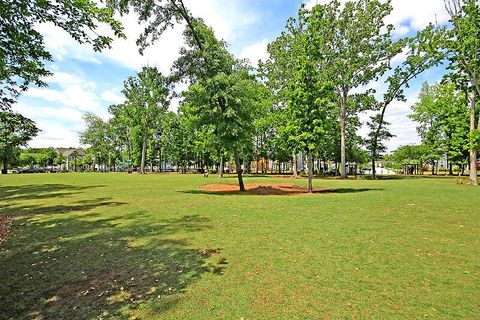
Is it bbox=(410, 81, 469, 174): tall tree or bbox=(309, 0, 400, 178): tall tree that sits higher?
bbox=(309, 0, 400, 178): tall tree

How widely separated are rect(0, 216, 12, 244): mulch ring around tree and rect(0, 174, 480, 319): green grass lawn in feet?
0.75

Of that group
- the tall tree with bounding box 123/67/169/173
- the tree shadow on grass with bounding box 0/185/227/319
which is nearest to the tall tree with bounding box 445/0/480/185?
the tree shadow on grass with bounding box 0/185/227/319

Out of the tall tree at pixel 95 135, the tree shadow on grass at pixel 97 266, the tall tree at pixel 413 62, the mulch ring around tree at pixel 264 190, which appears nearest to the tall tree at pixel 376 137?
the tall tree at pixel 413 62

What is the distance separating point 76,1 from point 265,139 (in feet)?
177

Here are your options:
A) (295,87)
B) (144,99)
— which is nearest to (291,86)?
(295,87)

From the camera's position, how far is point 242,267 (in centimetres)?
608

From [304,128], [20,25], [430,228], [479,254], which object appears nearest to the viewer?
[20,25]

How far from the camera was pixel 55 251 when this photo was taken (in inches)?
282

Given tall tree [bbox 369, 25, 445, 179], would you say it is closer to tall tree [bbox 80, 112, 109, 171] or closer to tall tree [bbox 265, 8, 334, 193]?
tall tree [bbox 265, 8, 334, 193]

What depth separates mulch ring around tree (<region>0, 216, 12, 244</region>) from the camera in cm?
841

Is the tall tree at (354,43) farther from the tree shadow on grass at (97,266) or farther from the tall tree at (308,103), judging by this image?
the tree shadow on grass at (97,266)

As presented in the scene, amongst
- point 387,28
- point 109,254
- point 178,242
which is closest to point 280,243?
point 178,242

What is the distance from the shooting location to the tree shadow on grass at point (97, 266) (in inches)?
184

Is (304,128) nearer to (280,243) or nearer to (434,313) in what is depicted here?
(280,243)
